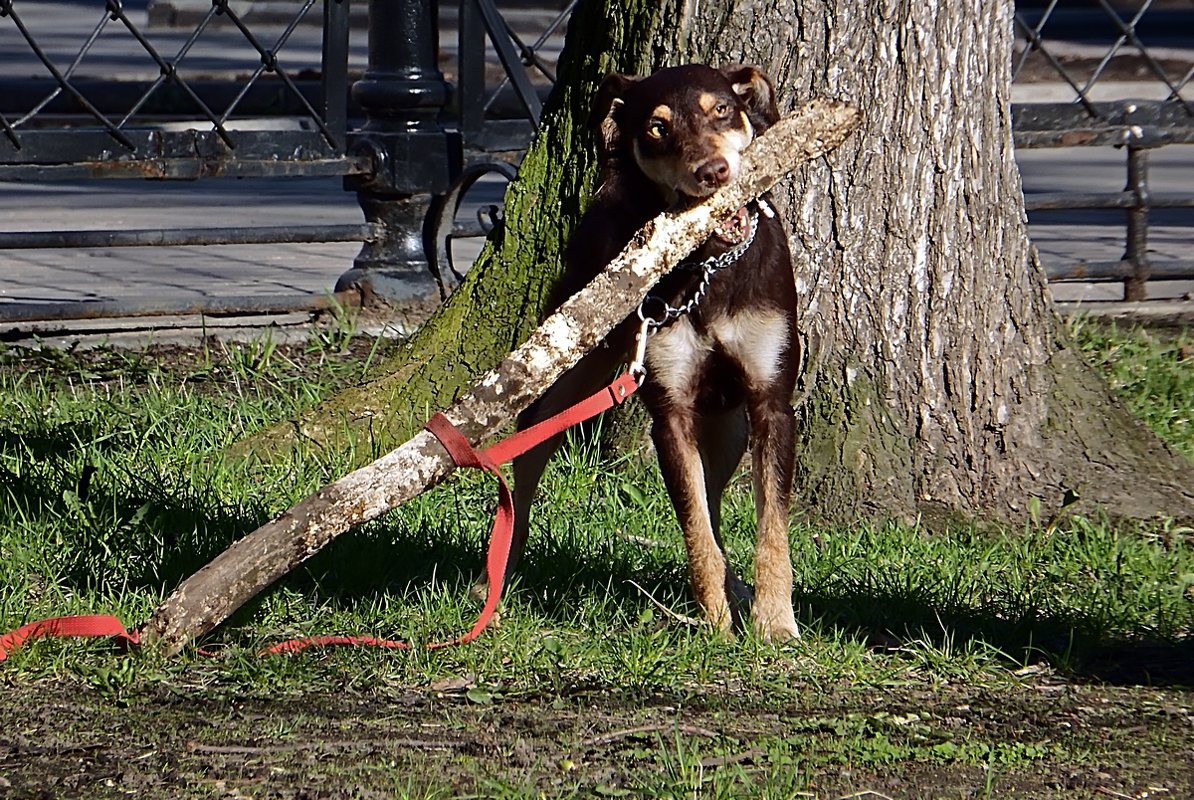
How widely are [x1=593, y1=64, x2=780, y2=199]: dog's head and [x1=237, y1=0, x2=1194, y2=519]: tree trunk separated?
0.67 metres

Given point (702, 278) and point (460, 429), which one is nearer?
point (460, 429)

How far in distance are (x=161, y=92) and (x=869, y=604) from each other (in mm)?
13307

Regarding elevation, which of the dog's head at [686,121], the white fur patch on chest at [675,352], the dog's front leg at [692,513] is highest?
the dog's head at [686,121]

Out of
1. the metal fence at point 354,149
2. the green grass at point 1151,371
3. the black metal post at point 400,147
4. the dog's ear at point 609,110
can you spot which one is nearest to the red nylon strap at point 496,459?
the dog's ear at point 609,110

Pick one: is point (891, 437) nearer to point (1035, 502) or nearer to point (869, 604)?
point (1035, 502)

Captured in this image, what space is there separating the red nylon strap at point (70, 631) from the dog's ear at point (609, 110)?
1.62m

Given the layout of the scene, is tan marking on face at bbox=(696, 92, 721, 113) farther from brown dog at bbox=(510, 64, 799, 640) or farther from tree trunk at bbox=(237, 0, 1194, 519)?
tree trunk at bbox=(237, 0, 1194, 519)

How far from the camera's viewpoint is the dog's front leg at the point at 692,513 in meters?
3.83

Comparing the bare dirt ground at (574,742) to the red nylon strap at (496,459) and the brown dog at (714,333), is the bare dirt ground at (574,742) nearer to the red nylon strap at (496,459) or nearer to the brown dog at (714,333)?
the red nylon strap at (496,459)

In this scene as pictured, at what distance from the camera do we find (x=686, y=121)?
3.70 meters

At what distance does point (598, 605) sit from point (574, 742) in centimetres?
84

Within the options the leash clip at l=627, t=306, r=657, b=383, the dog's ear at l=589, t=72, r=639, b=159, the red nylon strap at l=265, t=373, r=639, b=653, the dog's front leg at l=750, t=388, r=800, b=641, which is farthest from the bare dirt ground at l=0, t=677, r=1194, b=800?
the dog's ear at l=589, t=72, r=639, b=159

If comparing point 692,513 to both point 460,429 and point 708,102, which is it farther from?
point 708,102

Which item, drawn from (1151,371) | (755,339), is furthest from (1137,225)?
(755,339)
